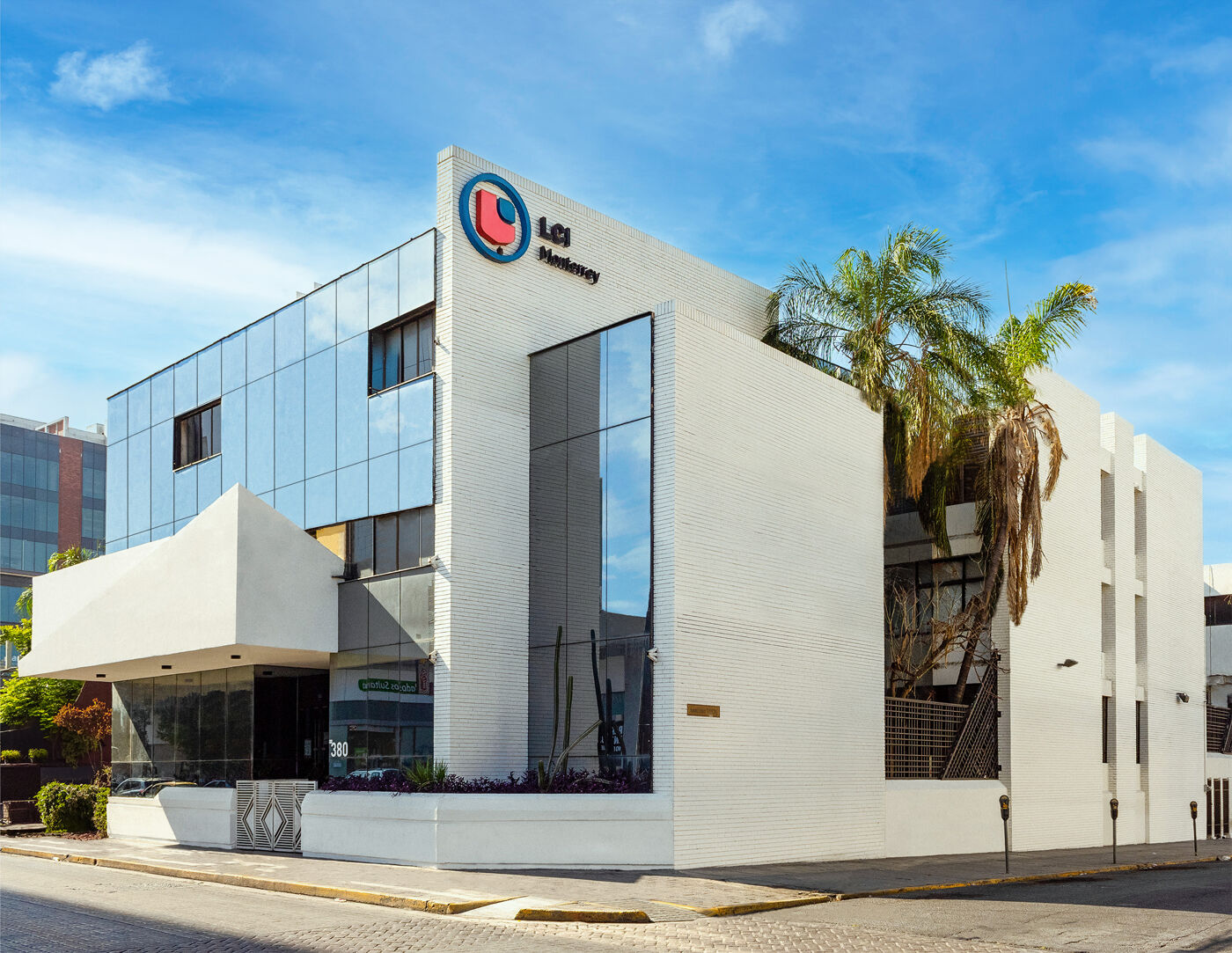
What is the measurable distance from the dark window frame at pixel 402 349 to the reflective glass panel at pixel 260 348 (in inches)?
154

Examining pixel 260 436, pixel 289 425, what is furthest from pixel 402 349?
pixel 260 436

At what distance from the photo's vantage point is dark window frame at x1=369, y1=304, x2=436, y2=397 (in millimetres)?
24156

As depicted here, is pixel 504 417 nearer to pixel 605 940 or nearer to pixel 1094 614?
pixel 605 940

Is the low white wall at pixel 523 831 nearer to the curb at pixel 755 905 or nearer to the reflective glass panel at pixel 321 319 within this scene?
the curb at pixel 755 905

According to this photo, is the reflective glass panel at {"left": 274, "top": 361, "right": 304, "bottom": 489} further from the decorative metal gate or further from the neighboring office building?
the neighboring office building

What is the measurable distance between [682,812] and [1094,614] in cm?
1770

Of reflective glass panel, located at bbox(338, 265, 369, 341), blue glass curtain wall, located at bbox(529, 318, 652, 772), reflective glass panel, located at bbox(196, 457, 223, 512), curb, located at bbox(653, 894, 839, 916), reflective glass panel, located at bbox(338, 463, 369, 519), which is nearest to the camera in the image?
curb, located at bbox(653, 894, 839, 916)

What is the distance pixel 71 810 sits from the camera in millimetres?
28609

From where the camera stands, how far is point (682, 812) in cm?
1989

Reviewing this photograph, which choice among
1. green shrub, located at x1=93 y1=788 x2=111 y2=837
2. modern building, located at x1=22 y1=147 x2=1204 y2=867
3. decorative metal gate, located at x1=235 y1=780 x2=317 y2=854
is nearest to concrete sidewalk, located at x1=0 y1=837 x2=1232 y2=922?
decorative metal gate, located at x1=235 y1=780 x2=317 y2=854

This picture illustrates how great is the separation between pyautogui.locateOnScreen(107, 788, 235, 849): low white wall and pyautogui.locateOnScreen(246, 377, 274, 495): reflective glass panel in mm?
7024

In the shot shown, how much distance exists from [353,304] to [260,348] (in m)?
3.75

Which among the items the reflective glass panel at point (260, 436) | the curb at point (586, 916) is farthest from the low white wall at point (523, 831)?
the reflective glass panel at point (260, 436)

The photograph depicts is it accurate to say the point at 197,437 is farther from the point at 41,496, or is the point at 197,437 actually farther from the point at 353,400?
the point at 41,496
